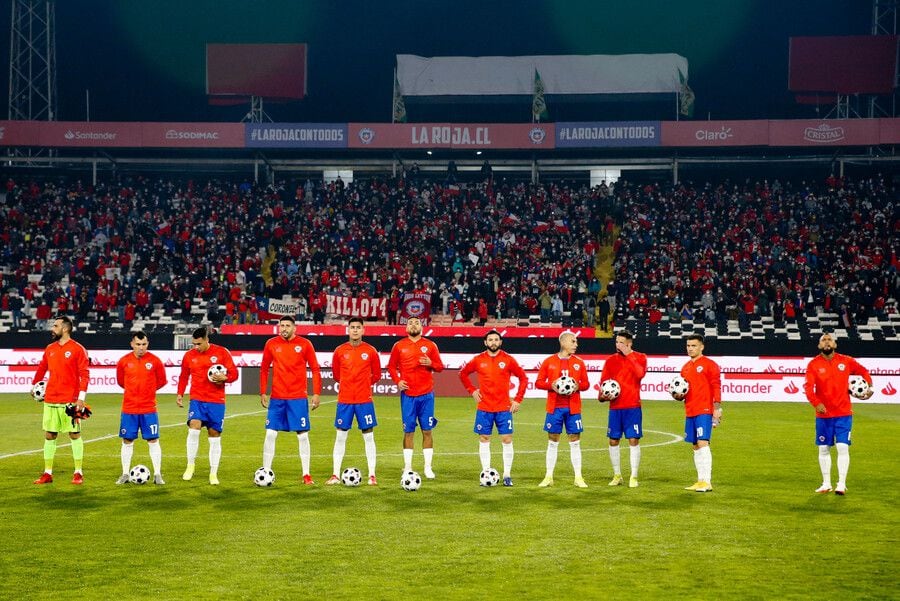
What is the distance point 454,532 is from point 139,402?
5.92 m

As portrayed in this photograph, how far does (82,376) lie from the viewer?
1577cm

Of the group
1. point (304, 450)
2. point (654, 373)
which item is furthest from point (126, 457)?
point (654, 373)

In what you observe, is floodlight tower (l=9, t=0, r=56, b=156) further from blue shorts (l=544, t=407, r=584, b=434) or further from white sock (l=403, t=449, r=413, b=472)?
blue shorts (l=544, t=407, r=584, b=434)

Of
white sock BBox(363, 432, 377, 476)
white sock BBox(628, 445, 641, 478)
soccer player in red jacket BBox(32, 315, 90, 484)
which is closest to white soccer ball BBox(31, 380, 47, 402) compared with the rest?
soccer player in red jacket BBox(32, 315, 90, 484)

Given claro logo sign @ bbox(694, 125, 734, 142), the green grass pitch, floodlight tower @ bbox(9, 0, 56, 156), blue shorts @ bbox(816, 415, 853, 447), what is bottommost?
the green grass pitch

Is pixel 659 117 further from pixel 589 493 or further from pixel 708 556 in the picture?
pixel 708 556

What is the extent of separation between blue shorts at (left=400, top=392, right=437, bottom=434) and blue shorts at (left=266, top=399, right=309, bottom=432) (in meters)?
1.48

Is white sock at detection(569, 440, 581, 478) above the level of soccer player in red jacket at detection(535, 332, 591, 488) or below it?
below

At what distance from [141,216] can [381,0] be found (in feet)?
71.8

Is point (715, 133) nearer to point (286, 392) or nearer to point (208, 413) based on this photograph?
point (286, 392)

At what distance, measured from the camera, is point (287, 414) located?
15539 mm

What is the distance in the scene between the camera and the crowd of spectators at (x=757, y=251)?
39406 millimetres

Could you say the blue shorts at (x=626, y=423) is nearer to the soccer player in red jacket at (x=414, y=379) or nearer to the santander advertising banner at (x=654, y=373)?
the soccer player in red jacket at (x=414, y=379)

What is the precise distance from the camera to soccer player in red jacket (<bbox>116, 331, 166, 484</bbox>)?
15.6 meters
